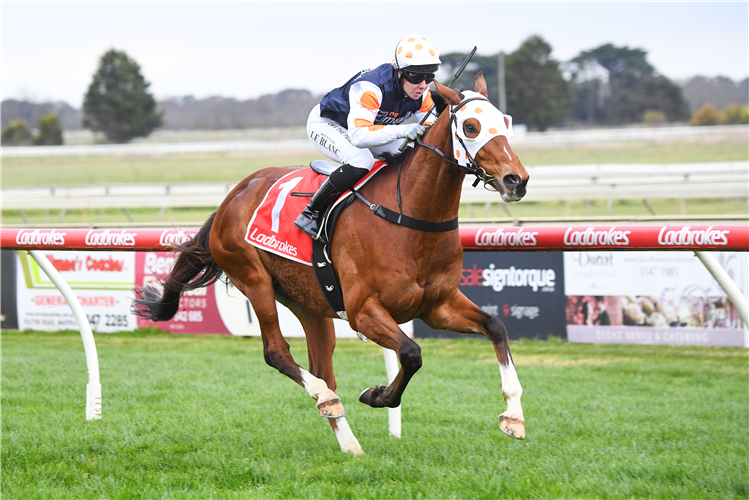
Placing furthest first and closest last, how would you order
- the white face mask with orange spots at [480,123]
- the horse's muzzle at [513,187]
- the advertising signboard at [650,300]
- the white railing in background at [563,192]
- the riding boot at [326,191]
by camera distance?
the white railing in background at [563,192] < the advertising signboard at [650,300] < the riding boot at [326,191] < the white face mask with orange spots at [480,123] < the horse's muzzle at [513,187]

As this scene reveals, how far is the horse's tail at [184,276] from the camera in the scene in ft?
17.1

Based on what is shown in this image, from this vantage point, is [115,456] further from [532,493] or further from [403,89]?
[403,89]

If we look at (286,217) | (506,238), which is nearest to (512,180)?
(506,238)

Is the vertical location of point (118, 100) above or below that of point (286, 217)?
above

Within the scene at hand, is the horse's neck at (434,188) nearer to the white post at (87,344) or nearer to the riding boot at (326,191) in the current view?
the riding boot at (326,191)

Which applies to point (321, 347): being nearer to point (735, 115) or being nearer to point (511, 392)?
point (511, 392)

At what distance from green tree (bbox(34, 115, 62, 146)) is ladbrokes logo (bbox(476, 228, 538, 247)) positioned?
5042cm

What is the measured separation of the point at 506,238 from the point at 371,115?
107 cm

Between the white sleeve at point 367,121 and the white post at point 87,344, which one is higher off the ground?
the white sleeve at point 367,121

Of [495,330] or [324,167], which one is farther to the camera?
[324,167]

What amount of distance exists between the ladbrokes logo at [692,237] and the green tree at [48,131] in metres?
51.3

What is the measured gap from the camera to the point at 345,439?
4.52 m

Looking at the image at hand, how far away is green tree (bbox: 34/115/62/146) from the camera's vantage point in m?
49.1

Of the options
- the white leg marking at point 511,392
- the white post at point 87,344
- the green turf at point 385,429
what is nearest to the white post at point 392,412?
the green turf at point 385,429
